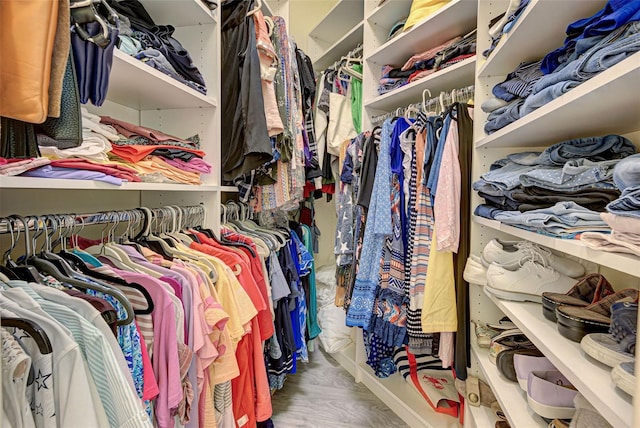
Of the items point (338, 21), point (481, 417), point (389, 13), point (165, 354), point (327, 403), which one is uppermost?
point (338, 21)

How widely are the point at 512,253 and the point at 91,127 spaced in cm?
119

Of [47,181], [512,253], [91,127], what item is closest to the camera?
[47,181]

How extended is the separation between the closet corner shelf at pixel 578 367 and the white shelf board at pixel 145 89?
115 cm

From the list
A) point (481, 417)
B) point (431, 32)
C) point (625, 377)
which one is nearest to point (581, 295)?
point (625, 377)

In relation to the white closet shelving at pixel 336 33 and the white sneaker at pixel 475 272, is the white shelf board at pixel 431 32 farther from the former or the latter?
the white sneaker at pixel 475 272

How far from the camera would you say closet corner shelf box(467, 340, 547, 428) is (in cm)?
83

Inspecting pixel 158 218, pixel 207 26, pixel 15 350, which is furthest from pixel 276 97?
pixel 15 350

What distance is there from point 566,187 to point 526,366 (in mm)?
514

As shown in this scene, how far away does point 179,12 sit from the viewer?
49.3 inches

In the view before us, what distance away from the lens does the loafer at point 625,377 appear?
19.0 inches

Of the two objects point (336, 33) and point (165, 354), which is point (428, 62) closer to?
point (336, 33)

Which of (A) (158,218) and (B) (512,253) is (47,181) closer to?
(A) (158,218)

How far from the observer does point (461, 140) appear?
4.05 ft

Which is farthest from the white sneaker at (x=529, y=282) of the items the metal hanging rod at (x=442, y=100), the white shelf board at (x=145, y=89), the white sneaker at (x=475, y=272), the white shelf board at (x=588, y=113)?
the white shelf board at (x=145, y=89)
